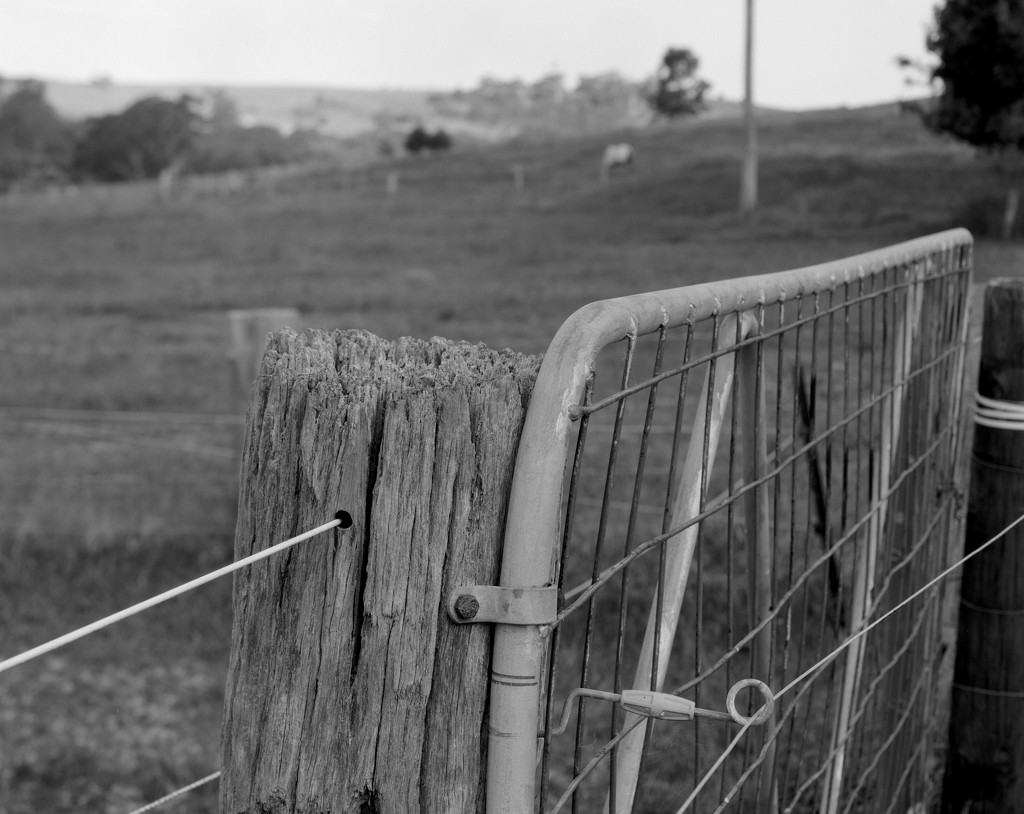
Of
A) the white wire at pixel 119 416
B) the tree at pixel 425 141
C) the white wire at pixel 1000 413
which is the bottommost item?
the white wire at pixel 119 416

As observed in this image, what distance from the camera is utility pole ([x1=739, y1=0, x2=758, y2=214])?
67.8 ft

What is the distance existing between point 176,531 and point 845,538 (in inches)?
202

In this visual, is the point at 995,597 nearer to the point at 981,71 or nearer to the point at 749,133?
the point at 981,71

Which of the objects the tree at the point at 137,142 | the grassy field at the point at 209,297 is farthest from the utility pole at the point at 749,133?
the tree at the point at 137,142

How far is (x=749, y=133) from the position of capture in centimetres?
2112

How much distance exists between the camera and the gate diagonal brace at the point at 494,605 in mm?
1162

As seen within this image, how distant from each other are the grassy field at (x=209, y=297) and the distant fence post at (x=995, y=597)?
3310 millimetres

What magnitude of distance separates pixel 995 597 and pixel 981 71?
15326 mm

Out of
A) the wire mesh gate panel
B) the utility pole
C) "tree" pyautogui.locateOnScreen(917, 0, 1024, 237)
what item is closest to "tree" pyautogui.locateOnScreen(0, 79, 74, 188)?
the utility pole

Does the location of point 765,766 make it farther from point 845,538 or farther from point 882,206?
point 882,206

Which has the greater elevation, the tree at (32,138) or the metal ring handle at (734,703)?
the tree at (32,138)

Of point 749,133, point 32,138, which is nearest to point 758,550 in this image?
point 749,133

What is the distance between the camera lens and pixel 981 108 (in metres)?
16.1

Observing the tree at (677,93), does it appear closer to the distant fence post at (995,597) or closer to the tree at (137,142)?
the tree at (137,142)
